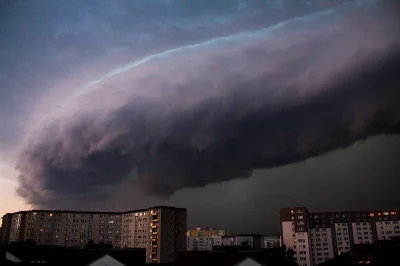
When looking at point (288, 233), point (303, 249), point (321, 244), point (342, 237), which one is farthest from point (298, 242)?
point (342, 237)

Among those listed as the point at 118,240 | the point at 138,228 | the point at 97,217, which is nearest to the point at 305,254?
the point at 138,228

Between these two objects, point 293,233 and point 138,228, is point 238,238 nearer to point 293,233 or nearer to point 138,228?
point 293,233

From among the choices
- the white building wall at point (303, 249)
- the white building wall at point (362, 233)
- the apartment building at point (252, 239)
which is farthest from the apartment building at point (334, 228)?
the apartment building at point (252, 239)

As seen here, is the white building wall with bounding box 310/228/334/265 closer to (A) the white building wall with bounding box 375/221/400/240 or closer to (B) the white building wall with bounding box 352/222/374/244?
(B) the white building wall with bounding box 352/222/374/244

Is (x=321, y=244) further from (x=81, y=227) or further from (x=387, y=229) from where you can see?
(x=81, y=227)

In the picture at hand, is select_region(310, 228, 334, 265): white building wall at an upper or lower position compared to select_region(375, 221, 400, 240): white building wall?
lower

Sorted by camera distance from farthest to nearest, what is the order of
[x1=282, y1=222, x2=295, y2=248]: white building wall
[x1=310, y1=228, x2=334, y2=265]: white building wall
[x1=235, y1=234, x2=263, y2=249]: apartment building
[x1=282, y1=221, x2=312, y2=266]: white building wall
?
1. [x1=235, y1=234, x2=263, y2=249]: apartment building
2. [x1=310, y1=228, x2=334, y2=265]: white building wall
3. [x1=282, y1=222, x2=295, y2=248]: white building wall
4. [x1=282, y1=221, x2=312, y2=266]: white building wall

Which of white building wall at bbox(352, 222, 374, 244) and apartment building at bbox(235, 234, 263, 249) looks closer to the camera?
white building wall at bbox(352, 222, 374, 244)

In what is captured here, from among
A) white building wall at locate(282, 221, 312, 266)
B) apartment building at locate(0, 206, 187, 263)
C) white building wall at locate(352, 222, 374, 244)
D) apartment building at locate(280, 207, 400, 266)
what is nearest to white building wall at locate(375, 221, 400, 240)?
apartment building at locate(280, 207, 400, 266)
